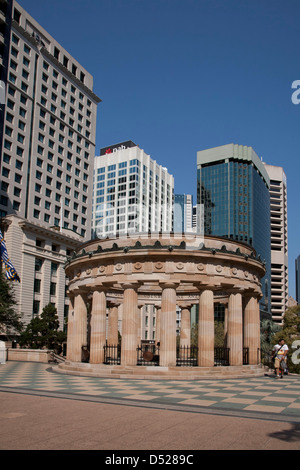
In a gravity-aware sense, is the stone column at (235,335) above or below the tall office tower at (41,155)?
below

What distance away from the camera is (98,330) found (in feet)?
95.5

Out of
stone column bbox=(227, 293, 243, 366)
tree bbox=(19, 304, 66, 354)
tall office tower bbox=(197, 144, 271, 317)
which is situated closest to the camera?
stone column bbox=(227, 293, 243, 366)

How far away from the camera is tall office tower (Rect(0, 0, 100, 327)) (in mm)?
81750

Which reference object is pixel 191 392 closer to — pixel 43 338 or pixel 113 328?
pixel 113 328

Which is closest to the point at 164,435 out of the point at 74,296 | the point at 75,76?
the point at 74,296

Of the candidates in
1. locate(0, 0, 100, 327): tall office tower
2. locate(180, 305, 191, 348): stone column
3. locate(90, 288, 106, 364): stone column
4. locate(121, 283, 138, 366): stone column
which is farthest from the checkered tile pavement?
locate(0, 0, 100, 327): tall office tower

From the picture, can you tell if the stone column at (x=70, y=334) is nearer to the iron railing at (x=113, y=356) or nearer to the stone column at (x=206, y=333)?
the iron railing at (x=113, y=356)

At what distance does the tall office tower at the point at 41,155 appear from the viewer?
268 ft

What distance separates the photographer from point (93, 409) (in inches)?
551

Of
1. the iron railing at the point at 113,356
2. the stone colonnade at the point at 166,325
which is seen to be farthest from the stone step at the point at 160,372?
the iron railing at the point at 113,356

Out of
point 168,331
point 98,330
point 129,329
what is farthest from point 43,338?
point 168,331

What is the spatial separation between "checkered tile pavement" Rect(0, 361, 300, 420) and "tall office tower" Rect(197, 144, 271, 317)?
164232 millimetres

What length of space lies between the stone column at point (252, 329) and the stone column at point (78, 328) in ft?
39.7

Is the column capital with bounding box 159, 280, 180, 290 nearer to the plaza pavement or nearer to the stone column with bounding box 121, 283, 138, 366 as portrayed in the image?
the stone column with bounding box 121, 283, 138, 366
